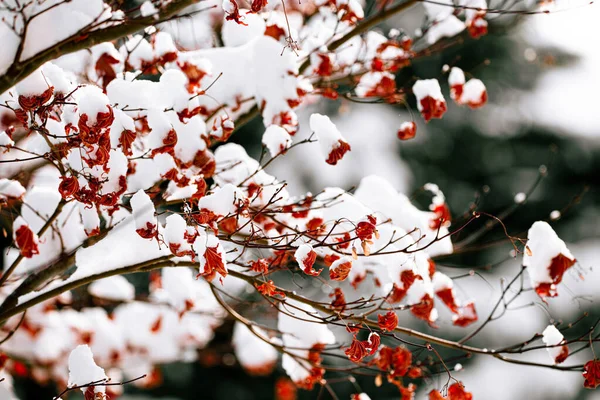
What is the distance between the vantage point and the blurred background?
7461 millimetres

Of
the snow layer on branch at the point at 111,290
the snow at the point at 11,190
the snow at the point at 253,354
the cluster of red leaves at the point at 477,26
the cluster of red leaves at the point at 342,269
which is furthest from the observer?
the snow at the point at 253,354

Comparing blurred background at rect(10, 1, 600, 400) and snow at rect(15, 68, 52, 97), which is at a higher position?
snow at rect(15, 68, 52, 97)

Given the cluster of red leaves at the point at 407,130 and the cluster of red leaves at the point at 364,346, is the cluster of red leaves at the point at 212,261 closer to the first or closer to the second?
the cluster of red leaves at the point at 364,346

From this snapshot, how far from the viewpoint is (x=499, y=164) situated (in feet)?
30.8

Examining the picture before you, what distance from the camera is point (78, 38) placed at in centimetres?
187

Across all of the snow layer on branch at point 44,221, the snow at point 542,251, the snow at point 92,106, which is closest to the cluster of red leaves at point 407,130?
the snow at point 542,251

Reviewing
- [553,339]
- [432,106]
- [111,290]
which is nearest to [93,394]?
[553,339]

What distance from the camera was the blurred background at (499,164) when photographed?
7461 mm

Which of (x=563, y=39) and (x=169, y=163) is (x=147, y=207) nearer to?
(x=169, y=163)

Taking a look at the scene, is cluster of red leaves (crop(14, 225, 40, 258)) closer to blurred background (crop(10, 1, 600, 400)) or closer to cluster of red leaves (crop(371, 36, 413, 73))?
cluster of red leaves (crop(371, 36, 413, 73))

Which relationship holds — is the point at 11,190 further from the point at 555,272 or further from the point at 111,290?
the point at 555,272

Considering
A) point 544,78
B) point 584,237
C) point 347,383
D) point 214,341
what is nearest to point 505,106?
point 544,78

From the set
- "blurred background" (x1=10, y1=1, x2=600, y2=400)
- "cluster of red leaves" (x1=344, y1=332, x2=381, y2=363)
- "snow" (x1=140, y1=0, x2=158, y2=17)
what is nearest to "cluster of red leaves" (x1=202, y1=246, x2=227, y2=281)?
"cluster of red leaves" (x1=344, y1=332, x2=381, y2=363)

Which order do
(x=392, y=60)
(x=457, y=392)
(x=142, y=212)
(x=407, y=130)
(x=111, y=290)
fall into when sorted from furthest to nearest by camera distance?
(x=111, y=290)
(x=392, y=60)
(x=407, y=130)
(x=457, y=392)
(x=142, y=212)
